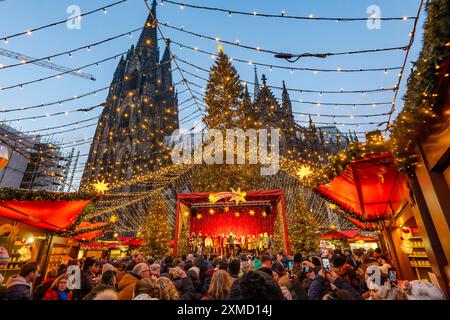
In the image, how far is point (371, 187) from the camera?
6449mm

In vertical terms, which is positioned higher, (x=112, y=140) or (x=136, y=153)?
(x=112, y=140)

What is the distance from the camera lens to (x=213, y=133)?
1507cm

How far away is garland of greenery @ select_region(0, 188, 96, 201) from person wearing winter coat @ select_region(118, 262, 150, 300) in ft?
14.1

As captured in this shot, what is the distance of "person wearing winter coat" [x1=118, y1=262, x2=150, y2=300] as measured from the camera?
10.2ft

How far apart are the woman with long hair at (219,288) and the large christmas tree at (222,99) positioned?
12.8 m

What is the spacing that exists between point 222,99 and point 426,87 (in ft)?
43.5

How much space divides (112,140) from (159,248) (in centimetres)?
2497

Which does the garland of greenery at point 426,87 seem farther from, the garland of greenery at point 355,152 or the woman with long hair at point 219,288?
the woman with long hair at point 219,288

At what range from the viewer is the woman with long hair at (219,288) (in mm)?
2748

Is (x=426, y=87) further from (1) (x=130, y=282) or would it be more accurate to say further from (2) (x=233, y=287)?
(1) (x=130, y=282)

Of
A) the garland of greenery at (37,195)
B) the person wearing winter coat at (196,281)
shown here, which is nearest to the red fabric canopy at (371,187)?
the person wearing winter coat at (196,281)
